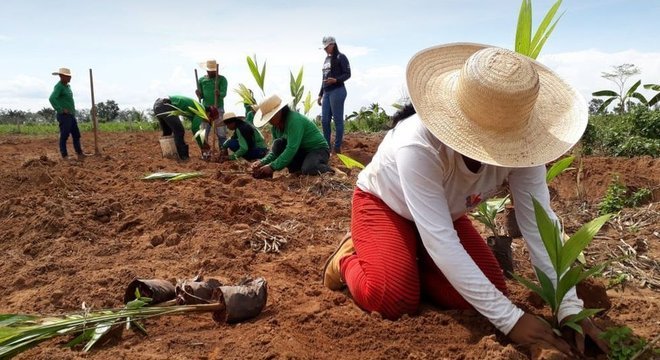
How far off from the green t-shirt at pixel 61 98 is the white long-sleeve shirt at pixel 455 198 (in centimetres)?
593

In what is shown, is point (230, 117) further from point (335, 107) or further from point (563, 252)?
point (563, 252)

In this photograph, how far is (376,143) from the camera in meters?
8.02

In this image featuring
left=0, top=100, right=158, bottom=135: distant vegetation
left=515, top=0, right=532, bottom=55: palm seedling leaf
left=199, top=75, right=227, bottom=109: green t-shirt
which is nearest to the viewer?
left=515, top=0, right=532, bottom=55: palm seedling leaf

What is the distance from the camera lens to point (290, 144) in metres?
4.62

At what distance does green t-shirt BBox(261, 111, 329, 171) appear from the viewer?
4.62 metres

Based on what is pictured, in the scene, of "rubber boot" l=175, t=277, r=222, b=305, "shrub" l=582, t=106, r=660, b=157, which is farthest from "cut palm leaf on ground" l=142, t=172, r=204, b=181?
"shrub" l=582, t=106, r=660, b=157

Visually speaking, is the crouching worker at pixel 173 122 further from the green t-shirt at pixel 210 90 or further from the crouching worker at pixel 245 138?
the crouching worker at pixel 245 138

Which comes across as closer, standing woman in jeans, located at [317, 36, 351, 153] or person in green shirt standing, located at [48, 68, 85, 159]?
standing woman in jeans, located at [317, 36, 351, 153]

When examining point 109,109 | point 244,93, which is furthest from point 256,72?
point 109,109

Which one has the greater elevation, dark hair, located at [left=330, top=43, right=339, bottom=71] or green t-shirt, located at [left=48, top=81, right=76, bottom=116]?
dark hair, located at [left=330, top=43, right=339, bottom=71]

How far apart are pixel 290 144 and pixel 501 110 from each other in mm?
3241

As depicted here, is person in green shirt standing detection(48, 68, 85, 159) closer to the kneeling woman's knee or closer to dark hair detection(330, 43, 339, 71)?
dark hair detection(330, 43, 339, 71)

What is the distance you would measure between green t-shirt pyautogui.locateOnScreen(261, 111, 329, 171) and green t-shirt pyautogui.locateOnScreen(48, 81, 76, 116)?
3288mm

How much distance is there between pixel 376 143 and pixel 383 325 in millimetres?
6340
